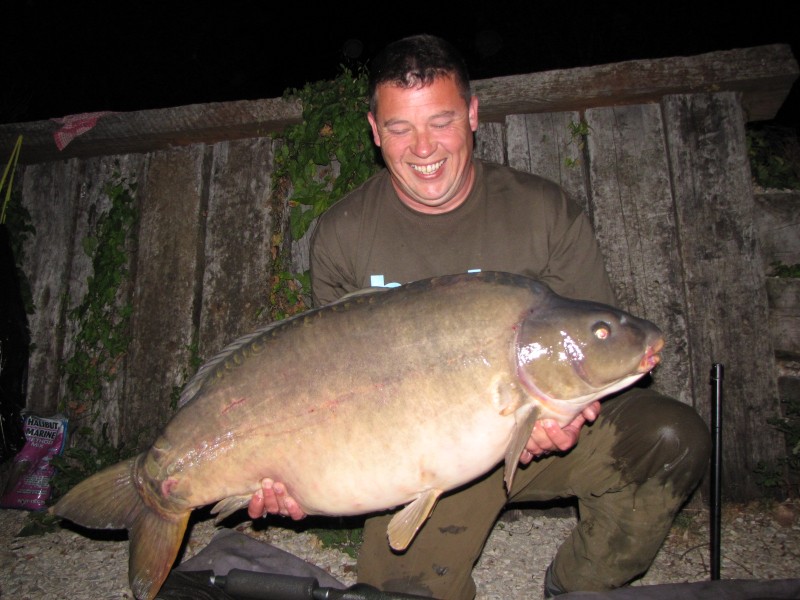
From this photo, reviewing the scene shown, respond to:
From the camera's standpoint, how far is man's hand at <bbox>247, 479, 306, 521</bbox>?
1.94 metres

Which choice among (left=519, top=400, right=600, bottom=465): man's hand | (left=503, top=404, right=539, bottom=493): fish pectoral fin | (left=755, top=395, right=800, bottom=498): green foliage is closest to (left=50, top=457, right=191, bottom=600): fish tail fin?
(left=503, top=404, right=539, bottom=493): fish pectoral fin

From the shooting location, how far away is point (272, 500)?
6.43 feet

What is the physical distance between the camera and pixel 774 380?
9.27 feet

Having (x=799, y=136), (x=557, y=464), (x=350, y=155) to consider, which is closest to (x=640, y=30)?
(x=799, y=136)

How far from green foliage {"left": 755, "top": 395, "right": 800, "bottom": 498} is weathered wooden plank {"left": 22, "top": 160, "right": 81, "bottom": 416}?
4.09 meters

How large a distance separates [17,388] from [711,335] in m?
4.02

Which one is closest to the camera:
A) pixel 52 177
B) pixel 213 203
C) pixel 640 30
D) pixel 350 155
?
pixel 350 155

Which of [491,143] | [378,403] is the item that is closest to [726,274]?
[491,143]

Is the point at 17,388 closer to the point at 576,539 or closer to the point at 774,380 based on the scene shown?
the point at 576,539

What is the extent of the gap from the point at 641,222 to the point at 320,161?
1.85 m

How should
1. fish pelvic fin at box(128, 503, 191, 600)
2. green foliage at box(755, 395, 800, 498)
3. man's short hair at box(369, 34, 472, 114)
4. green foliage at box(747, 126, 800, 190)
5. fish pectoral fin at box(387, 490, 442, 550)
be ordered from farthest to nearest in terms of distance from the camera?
1. green foliage at box(747, 126, 800, 190)
2. green foliage at box(755, 395, 800, 498)
3. man's short hair at box(369, 34, 472, 114)
4. fish pelvic fin at box(128, 503, 191, 600)
5. fish pectoral fin at box(387, 490, 442, 550)

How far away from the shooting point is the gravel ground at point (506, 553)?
98.0 inches

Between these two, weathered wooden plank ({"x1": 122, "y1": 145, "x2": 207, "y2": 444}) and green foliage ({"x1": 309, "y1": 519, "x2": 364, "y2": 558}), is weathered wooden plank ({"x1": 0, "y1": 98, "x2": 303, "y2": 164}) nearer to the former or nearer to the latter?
weathered wooden plank ({"x1": 122, "y1": 145, "x2": 207, "y2": 444})

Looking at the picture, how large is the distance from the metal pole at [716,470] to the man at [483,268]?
0.27m
